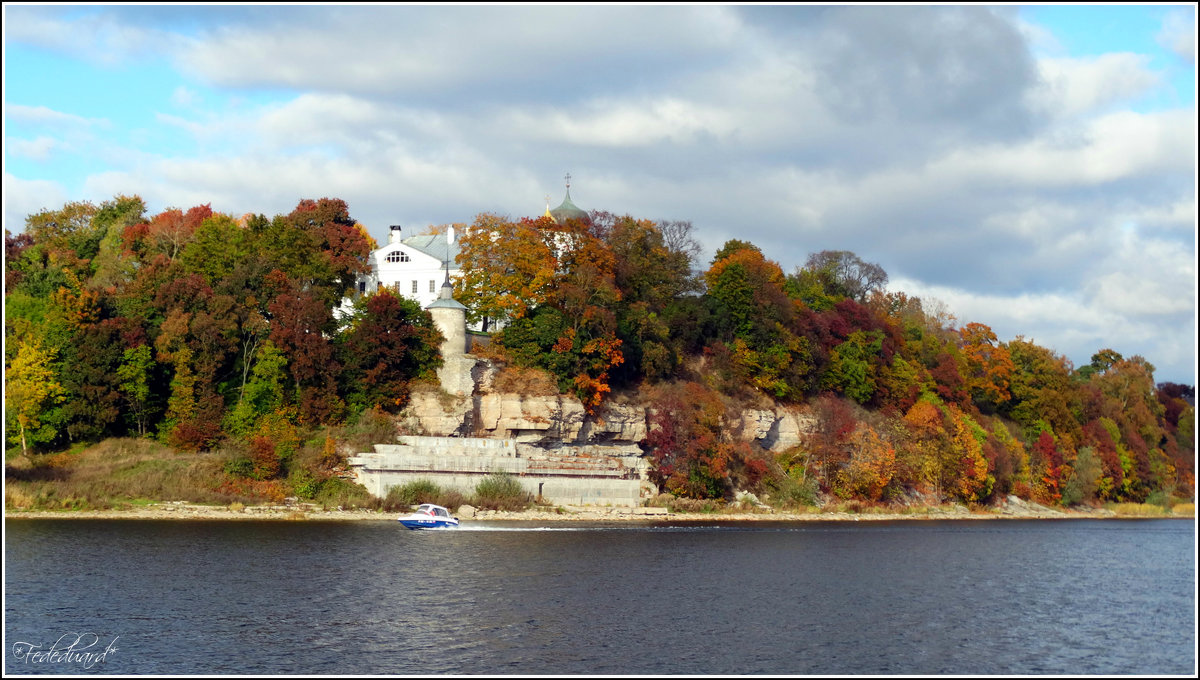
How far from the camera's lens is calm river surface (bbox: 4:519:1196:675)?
30.6 metres

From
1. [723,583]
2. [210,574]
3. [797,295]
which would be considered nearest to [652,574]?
[723,583]

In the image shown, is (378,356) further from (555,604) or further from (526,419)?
(555,604)

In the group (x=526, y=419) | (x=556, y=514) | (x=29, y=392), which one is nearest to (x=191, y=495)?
(x=29, y=392)

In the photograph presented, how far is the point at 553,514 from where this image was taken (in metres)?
67.5

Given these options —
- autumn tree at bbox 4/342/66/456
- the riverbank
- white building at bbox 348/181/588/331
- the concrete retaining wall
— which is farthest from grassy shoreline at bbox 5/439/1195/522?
white building at bbox 348/181/588/331

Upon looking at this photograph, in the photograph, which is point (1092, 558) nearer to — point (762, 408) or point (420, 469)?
point (762, 408)

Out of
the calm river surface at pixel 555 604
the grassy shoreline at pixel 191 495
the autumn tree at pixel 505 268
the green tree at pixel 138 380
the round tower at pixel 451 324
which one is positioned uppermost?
the autumn tree at pixel 505 268

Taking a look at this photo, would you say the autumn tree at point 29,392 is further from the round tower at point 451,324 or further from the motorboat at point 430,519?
the round tower at point 451,324

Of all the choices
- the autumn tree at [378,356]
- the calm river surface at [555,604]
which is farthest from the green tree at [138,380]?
the autumn tree at [378,356]

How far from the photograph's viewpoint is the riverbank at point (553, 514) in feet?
192

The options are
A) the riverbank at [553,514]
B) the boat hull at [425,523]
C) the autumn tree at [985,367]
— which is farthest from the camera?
the autumn tree at [985,367]

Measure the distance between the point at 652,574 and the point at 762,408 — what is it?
40281 mm

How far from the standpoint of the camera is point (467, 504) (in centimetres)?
6569

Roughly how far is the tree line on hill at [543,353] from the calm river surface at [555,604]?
11.2 meters
